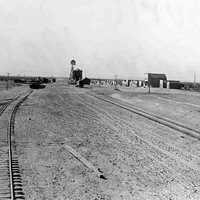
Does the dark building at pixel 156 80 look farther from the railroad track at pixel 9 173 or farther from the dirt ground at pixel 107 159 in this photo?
the railroad track at pixel 9 173

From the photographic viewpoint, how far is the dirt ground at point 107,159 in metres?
9.93

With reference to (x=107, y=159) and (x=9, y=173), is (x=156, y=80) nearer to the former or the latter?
(x=107, y=159)

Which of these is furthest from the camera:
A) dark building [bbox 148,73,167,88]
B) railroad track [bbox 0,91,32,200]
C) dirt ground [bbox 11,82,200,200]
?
dark building [bbox 148,73,167,88]

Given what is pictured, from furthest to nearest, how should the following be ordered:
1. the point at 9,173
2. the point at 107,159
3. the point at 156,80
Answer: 1. the point at 156,80
2. the point at 107,159
3. the point at 9,173

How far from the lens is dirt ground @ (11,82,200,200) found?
9930mm

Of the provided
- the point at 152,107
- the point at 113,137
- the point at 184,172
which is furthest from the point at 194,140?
the point at 152,107

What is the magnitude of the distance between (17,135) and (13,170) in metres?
6.68

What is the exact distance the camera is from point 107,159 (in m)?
13.6

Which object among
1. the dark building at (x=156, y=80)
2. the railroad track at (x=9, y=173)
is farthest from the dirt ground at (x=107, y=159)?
the dark building at (x=156, y=80)

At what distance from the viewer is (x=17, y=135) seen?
18.1 meters

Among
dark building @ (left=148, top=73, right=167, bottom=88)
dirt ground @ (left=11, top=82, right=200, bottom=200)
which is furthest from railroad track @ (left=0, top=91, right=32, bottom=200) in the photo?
dark building @ (left=148, top=73, right=167, bottom=88)

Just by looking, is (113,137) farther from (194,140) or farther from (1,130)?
(1,130)

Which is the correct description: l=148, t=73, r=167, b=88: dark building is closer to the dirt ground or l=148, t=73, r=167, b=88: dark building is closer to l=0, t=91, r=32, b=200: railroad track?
the dirt ground

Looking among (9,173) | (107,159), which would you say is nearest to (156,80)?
(107,159)
